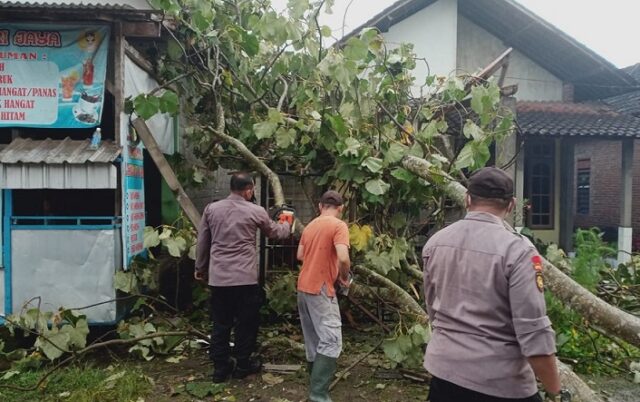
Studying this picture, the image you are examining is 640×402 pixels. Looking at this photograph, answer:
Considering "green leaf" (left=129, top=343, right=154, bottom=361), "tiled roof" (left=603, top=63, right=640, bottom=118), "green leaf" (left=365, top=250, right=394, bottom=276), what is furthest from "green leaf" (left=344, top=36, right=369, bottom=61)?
"tiled roof" (left=603, top=63, right=640, bottom=118)

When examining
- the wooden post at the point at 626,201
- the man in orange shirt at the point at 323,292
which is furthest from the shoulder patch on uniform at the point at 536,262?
the wooden post at the point at 626,201

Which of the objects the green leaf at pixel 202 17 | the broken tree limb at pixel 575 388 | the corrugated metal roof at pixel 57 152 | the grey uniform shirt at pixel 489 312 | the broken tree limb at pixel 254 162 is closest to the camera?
the grey uniform shirt at pixel 489 312

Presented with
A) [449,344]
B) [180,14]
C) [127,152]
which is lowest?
[449,344]

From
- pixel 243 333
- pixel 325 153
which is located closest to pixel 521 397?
pixel 243 333

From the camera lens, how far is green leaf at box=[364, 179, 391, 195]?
502 centimetres

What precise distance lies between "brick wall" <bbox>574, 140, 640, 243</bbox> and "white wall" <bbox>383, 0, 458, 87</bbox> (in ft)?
17.6

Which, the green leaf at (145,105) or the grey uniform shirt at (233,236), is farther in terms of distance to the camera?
the green leaf at (145,105)

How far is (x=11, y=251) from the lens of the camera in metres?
5.21

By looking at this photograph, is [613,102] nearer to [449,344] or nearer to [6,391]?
[449,344]

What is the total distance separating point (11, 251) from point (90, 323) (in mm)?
1128

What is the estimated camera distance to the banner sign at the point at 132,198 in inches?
211

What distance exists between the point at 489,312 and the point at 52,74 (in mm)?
5171

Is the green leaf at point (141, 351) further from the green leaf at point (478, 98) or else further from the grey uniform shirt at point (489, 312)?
the green leaf at point (478, 98)

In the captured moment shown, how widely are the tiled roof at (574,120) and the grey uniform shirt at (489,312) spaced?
8528 millimetres
